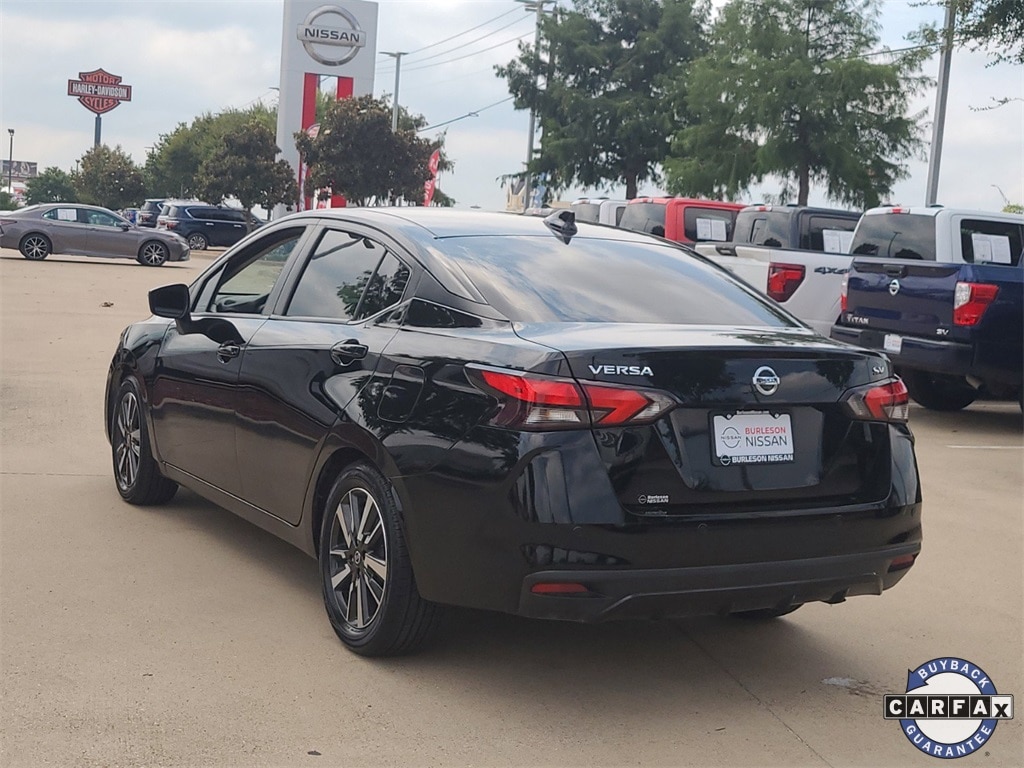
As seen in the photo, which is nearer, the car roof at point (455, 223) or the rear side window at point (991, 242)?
the car roof at point (455, 223)

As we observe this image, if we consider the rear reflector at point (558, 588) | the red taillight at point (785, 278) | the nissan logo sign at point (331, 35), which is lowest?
the rear reflector at point (558, 588)

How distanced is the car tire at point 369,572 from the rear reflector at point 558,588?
0.56m

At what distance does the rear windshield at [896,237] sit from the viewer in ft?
40.2

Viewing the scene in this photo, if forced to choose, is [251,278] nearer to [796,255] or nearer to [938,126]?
[796,255]

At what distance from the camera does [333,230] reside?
5.57 m

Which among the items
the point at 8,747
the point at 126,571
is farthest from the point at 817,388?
the point at 126,571

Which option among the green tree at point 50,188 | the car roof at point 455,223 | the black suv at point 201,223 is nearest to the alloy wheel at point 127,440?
the car roof at point 455,223

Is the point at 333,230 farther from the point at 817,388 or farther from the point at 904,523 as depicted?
the point at 904,523

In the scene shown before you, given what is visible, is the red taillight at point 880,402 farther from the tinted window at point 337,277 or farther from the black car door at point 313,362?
the tinted window at point 337,277

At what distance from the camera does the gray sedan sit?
32281mm

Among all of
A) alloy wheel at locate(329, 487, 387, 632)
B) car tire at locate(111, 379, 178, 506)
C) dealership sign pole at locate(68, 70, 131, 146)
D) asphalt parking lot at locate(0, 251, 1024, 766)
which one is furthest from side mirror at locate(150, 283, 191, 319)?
dealership sign pole at locate(68, 70, 131, 146)

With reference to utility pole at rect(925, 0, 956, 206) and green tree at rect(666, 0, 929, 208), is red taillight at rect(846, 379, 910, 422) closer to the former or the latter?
utility pole at rect(925, 0, 956, 206)

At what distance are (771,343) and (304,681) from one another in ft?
6.42

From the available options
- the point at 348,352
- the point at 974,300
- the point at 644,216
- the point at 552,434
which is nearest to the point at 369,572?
the point at 348,352
